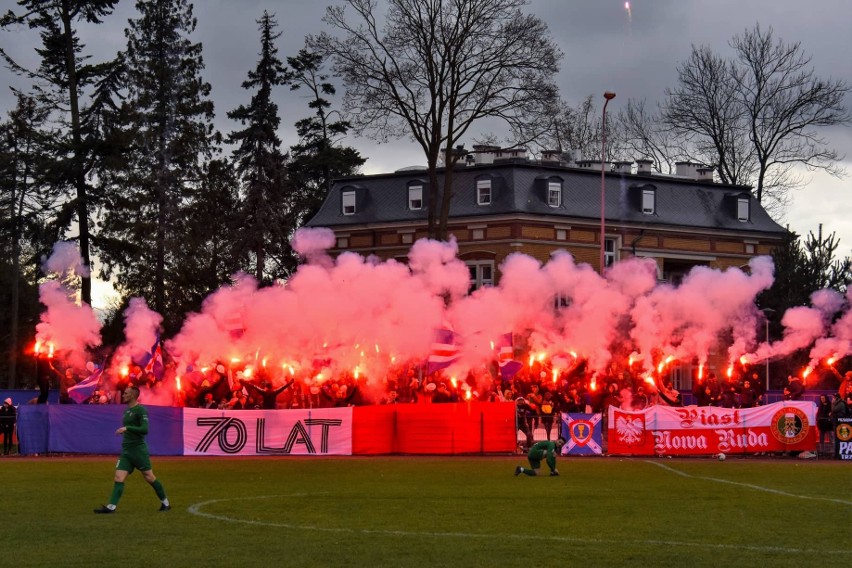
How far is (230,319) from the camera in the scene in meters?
40.4

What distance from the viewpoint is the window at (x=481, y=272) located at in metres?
61.9

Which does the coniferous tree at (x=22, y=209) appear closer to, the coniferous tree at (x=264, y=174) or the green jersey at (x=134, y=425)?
the coniferous tree at (x=264, y=174)

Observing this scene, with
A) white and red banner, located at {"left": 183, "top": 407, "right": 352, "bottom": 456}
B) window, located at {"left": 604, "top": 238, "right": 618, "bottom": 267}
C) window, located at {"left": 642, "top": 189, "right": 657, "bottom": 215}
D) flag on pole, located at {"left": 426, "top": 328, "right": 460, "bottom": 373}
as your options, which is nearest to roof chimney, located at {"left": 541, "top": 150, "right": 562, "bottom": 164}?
window, located at {"left": 642, "top": 189, "right": 657, "bottom": 215}

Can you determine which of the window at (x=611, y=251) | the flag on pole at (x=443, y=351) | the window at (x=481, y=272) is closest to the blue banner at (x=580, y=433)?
the flag on pole at (x=443, y=351)

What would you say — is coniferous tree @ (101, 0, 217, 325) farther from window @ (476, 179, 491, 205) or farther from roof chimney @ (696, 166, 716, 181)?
roof chimney @ (696, 166, 716, 181)

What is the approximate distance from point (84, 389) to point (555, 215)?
29.6 meters

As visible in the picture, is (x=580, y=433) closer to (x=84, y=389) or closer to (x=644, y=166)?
(x=84, y=389)

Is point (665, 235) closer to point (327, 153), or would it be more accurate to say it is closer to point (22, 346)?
point (327, 153)

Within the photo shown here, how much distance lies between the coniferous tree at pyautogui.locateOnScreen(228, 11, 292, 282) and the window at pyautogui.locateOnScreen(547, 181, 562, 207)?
13.1 m

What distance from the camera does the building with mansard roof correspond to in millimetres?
63094

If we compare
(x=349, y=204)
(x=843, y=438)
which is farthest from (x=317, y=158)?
(x=843, y=438)

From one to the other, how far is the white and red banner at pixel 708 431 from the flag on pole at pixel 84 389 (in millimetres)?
15943

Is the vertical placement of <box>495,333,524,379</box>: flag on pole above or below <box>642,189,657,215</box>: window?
below

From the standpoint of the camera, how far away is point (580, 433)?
34.7 metres
